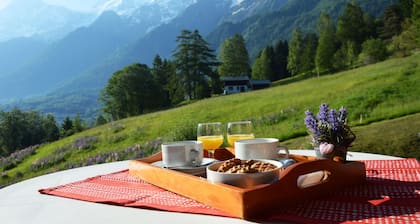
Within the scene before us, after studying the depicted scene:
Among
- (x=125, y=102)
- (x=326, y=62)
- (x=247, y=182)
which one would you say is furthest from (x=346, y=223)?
(x=125, y=102)

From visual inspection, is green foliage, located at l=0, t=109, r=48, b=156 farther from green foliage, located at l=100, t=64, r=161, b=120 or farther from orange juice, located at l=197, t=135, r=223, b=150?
orange juice, located at l=197, t=135, r=223, b=150

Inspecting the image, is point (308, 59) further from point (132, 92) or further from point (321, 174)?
point (321, 174)

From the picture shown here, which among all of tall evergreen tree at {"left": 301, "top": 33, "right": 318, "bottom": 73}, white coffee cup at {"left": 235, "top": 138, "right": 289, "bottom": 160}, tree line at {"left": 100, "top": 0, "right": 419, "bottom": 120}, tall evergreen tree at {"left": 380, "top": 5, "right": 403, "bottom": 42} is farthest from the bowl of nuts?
tall evergreen tree at {"left": 380, "top": 5, "right": 403, "bottom": 42}

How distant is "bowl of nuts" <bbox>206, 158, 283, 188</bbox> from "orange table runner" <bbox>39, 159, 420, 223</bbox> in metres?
0.11

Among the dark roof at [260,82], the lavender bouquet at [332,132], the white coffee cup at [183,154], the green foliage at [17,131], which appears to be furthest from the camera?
the dark roof at [260,82]

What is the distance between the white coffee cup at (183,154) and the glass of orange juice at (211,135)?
37 cm

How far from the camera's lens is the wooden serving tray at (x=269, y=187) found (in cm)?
118

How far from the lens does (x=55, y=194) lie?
1.79m

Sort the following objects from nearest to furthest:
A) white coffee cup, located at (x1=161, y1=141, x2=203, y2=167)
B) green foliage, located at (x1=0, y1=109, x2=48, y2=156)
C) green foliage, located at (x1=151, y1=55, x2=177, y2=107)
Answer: white coffee cup, located at (x1=161, y1=141, x2=203, y2=167)
green foliage, located at (x1=0, y1=109, x2=48, y2=156)
green foliage, located at (x1=151, y1=55, x2=177, y2=107)

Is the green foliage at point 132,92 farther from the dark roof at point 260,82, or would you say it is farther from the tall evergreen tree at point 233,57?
the dark roof at point 260,82

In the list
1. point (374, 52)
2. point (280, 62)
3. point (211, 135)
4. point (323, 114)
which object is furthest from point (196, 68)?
point (323, 114)

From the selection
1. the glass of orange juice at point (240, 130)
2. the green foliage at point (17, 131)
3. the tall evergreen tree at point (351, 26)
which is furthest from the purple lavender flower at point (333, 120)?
the tall evergreen tree at point (351, 26)

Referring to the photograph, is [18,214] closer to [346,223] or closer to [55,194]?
[55,194]

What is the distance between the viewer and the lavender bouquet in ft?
5.30
